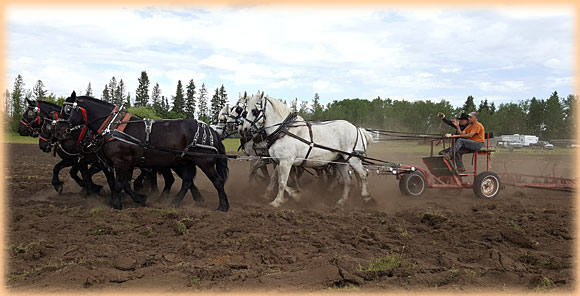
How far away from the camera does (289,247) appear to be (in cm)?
620

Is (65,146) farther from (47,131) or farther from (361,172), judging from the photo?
(361,172)

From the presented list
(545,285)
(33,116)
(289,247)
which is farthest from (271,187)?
(545,285)

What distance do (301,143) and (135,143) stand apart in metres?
3.52

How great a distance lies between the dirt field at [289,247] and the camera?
4852 mm

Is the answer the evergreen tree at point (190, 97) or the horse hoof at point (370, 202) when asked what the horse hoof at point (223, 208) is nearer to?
the horse hoof at point (370, 202)

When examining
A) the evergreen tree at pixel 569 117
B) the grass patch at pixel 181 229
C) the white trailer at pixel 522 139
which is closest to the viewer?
the grass patch at pixel 181 229

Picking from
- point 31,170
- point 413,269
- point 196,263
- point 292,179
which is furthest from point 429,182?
point 31,170

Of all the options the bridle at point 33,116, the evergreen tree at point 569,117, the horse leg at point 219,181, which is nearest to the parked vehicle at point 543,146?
the evergreen tree at point 569,117

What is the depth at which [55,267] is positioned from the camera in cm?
525

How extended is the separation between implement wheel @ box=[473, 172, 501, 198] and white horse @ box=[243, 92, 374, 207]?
2.66 meters

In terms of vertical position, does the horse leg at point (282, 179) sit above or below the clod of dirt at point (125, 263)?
above

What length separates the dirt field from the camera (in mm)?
4852

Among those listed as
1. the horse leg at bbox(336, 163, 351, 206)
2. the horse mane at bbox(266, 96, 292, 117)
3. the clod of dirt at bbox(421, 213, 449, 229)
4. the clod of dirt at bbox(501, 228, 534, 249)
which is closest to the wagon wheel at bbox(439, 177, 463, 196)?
the horse leg at bbox(336, 163, 351, 206)

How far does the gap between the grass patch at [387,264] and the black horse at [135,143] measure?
416 cm
